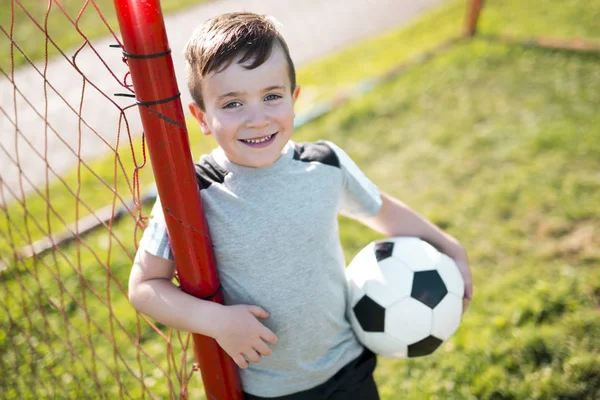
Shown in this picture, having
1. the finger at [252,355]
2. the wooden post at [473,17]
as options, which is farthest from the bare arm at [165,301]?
the wooden post at [473,17]

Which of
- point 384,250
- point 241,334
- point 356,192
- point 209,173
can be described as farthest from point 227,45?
point 384,250

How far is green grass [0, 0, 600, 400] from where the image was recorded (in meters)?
2.79

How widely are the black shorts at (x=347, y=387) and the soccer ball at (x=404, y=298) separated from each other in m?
0.09

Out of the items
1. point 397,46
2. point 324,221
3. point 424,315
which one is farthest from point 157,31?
point 397,46

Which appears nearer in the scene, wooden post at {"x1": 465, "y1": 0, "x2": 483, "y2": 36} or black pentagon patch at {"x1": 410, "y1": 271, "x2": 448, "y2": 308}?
black pentagon patch at {"x1": 410, "y1": 271, "x2": 448, "y2": 308}

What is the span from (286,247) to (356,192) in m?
0.35

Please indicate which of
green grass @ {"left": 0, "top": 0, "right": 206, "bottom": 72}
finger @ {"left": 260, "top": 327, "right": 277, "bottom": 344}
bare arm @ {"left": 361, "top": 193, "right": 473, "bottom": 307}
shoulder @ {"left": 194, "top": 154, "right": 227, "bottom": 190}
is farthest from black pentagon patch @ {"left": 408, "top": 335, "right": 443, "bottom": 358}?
green grass @ {"left": 0, "top": 0, "right": 206, "bottom": 72}

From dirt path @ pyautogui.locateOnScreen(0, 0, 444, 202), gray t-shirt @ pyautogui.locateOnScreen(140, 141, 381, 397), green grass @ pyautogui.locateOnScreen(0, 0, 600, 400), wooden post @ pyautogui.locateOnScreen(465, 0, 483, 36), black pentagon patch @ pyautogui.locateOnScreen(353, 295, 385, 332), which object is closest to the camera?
gray t-shirt @ pyautogui.locateOnScreen(140, 141, 381, 397)

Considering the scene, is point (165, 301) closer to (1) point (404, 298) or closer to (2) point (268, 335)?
(2) point (268, 335)

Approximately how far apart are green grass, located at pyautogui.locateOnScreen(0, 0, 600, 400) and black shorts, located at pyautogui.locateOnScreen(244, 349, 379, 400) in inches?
21.0

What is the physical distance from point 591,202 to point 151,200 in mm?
3114

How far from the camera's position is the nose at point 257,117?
158 cm

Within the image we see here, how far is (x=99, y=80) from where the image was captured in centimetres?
695

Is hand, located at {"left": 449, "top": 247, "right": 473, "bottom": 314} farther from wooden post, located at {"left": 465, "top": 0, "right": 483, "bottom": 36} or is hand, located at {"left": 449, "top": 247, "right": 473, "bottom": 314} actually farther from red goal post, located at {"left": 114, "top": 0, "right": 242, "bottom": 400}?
wooden post, located at {"left": 465, "top": 0, "right": 483, "bottom": 36}
